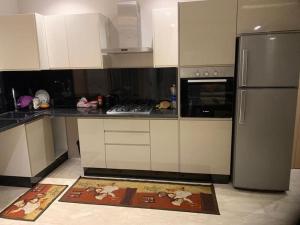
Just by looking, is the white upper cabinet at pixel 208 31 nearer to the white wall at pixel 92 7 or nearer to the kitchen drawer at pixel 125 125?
the white wall at pixel 92 7

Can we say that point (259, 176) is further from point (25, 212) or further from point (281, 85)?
point (25, 212)

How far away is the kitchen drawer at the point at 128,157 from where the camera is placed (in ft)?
9.49

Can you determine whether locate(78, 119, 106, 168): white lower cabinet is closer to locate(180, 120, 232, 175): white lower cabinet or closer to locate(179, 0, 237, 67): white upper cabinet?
locate(180, 120, 232, 175): white lower cabinet

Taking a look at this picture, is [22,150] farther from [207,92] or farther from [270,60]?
[270,60]

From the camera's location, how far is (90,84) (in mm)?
3420

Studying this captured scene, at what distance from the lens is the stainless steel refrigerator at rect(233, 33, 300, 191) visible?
2.29 meters

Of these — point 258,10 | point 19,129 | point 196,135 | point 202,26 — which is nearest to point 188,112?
point 196,135

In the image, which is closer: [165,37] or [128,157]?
[165,37]

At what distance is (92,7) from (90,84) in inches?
40.5

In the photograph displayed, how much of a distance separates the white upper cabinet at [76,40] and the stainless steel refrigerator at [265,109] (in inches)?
64.5

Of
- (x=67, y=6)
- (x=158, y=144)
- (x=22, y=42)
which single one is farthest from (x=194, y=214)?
(x=67, y=6)

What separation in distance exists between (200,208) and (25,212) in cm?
173

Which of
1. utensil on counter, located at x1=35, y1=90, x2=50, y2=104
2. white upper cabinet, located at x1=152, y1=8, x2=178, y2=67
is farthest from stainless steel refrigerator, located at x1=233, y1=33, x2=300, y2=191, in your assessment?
A: utensil on counter, located at x1=35, y1=90, x2=50, y2=104

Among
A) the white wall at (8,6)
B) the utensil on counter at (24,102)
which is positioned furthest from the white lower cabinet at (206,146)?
the white wall at (8,6)
